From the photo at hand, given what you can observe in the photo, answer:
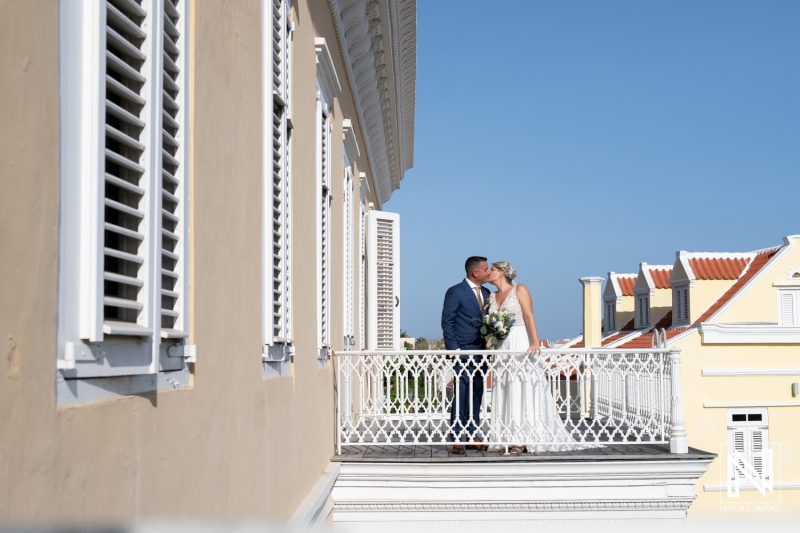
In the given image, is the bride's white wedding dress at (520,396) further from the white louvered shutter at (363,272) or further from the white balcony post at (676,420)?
the white louvered shutter at (363,272)

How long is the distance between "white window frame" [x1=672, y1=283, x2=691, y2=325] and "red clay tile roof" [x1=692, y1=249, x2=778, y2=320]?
38.8 inches

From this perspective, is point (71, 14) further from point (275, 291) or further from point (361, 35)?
point (361, 35)

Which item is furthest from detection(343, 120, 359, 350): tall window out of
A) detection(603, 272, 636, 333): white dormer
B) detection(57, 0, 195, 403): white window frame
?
detection(603, 272, 636, 333): white dormer

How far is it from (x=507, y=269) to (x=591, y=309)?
2799cm

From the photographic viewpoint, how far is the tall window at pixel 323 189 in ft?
28.0

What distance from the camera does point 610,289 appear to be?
5100cm

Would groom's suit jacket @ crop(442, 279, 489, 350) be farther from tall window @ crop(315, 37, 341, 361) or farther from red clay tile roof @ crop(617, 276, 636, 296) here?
red clay tile roof @ crop(617, 276, 636, 296)

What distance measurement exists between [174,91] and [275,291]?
2426 millimetres

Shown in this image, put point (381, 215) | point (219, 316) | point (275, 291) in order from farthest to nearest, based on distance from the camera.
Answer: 1. point (381, 215)
2. point (275, 291)
3. point (219, 316)

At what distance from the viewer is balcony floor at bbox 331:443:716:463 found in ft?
30.7

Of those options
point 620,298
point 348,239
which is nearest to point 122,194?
point 348,239

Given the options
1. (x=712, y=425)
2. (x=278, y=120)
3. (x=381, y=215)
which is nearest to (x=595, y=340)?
(x=712, y=425)

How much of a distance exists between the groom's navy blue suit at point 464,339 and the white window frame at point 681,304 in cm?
3115

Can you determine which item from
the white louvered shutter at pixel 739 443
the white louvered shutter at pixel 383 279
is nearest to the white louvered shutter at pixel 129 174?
the white louvered shutter at pixel 383 279
